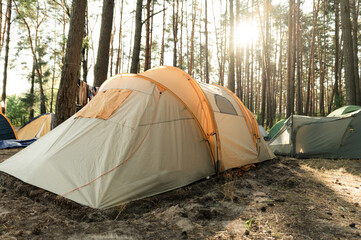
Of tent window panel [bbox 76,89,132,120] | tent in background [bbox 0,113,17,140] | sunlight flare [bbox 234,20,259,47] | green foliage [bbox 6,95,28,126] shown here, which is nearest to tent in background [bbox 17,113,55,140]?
tent in background [bbox 0,113,17,140]

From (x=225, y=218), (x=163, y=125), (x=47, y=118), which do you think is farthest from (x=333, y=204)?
(x=47, y=118)

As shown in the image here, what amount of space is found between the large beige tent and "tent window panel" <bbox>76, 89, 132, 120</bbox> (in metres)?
0.02

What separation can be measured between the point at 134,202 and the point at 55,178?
1.04m

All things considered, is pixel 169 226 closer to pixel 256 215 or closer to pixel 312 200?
pixel 256 215

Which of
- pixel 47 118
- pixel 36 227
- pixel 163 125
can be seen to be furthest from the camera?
pixel 47 118

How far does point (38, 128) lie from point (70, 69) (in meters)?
4.94

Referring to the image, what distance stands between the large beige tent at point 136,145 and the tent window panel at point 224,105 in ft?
0.11

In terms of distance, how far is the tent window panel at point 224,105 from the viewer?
4368mm

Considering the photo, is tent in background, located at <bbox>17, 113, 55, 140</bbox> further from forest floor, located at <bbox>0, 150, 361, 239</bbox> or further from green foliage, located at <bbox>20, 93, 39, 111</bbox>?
green foliage, located at <bbox>20, 93, 39, 111</bbox>

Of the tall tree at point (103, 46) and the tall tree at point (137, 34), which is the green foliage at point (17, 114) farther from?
the tall tree at point (103, 46)

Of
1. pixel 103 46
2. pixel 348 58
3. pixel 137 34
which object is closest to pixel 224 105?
pixel 103 46

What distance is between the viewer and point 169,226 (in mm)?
2270

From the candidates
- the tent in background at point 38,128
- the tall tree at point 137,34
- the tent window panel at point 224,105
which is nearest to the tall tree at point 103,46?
the tall tree at point 137,34

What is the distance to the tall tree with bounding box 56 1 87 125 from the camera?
4695 millimetres
